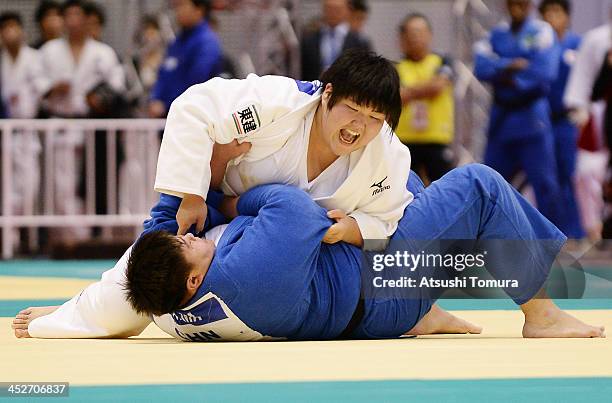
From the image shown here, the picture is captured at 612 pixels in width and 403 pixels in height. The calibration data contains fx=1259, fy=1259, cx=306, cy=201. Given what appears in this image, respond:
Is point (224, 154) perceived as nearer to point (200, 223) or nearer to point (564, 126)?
point (200, 223)

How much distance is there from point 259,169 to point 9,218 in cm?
611

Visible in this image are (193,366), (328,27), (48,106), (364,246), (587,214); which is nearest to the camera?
(193,366)

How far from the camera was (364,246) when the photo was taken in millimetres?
3934

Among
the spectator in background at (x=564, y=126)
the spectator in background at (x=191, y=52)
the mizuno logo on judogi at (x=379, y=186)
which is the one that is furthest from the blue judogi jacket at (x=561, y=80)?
the mizuno logo on judogi at (x=379, y=186)

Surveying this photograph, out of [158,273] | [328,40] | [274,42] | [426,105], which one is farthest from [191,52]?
[158,273]

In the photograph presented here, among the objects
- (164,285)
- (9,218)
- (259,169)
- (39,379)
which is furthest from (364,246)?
(9,218)

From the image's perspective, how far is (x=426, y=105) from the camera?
363 inches

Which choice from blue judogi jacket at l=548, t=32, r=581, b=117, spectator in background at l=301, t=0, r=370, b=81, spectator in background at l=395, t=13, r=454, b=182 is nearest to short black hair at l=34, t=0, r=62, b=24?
spectator in background at l=301, t=0, r=370, b=81

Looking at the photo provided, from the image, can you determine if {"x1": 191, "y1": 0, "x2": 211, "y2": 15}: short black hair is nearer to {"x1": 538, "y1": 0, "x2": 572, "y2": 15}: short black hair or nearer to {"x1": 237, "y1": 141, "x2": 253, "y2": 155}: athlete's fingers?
{"x1": 538, "y1": 0, "x2": 572, "y2": 15}: short black hair

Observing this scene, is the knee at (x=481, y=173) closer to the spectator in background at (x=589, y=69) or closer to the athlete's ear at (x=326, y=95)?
the athlete's ear at (x=326, y=95)

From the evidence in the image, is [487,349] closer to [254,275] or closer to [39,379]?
[254,275]

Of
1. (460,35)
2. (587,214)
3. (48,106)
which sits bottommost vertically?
(587,214)

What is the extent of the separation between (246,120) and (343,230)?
17.7 inches

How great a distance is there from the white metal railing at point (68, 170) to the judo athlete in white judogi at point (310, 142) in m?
5.84
